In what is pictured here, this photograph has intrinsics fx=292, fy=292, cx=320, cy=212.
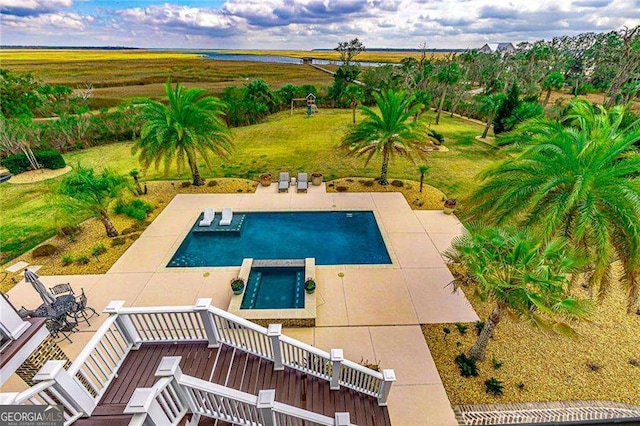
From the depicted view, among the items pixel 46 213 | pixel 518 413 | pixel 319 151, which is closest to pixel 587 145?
pixel 518 413

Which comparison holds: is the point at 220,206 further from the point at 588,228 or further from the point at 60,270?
the point at 588,228

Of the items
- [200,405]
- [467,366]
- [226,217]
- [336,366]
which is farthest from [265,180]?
[467,366]

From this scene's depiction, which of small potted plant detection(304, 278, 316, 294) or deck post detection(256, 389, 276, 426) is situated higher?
deck post detection(256, 389, 276, 426)

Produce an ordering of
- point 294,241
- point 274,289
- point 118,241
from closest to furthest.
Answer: point 274,289, point 118,241, point 294,241

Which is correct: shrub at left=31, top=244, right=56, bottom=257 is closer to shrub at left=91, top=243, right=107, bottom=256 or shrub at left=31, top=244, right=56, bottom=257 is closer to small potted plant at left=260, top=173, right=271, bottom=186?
shrub at left=91, top=243, right=107, bottom=256

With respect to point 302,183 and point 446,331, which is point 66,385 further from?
point 302,183

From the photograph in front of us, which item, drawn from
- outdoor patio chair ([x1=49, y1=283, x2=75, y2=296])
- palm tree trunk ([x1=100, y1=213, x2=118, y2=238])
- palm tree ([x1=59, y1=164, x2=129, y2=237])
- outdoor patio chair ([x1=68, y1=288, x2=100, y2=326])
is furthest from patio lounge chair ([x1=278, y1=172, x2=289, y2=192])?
outdoor patio chair ([x1=49, y1=283, x2=75, y2=296])
